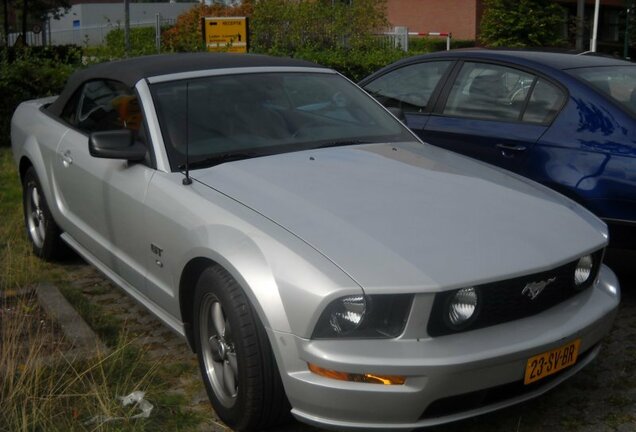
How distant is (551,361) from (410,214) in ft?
2.65

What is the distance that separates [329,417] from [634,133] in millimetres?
2824

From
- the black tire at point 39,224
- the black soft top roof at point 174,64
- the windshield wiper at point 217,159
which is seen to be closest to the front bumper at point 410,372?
the windshield wiper at point 217,159

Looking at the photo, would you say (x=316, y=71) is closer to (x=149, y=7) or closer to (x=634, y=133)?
(x=634, y=133)

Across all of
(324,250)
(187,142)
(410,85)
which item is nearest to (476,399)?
(324,250)

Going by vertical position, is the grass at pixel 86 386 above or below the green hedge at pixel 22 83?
below

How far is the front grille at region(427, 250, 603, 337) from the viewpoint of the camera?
10.5 feet

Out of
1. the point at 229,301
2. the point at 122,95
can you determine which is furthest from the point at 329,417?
the point at 122,95

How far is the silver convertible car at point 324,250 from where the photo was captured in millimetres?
3172

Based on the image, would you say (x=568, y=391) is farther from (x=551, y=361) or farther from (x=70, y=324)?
(x=70, y=324)

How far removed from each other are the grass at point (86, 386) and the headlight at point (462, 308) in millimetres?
1258

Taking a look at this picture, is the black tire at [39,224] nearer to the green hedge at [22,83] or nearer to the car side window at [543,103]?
the car side window at [543,103]

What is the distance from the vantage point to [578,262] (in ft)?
12.1

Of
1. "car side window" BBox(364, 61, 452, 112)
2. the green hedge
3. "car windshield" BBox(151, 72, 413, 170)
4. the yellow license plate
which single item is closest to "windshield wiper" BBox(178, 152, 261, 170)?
"car windshield" BBox(151, 72, 413, 170)

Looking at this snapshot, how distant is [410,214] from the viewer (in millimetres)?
3646
